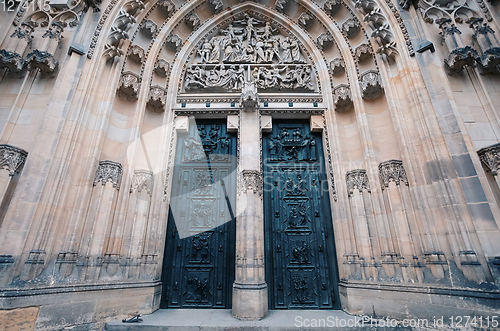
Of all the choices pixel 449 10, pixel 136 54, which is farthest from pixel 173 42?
pixel 449 10

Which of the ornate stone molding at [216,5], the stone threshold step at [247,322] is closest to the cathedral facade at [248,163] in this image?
the stone threshold step at [247,322]

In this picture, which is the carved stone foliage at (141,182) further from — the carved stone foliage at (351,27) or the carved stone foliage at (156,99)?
the carved stone foliage at (351,27)

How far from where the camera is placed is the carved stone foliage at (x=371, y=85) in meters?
5.52

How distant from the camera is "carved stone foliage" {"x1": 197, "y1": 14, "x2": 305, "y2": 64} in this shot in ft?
23.7

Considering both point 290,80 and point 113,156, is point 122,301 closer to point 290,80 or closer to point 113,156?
point 113,156

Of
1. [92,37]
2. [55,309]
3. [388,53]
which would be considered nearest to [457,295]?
[388,53]

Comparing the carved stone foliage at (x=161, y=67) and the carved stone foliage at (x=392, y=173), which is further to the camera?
the carved stone foliage at (x=161, y=67)

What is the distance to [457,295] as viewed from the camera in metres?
3.48

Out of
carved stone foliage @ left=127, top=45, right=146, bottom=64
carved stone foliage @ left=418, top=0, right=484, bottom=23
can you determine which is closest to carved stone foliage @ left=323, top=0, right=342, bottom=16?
carved stone foliage @ left=418, top=0, right=484, bottom=23

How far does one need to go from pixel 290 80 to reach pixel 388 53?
7.90ft

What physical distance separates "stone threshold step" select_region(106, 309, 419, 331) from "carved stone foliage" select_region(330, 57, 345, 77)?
5669 mm

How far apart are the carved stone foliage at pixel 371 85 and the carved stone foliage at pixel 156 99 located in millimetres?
4902

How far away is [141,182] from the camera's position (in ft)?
17.0

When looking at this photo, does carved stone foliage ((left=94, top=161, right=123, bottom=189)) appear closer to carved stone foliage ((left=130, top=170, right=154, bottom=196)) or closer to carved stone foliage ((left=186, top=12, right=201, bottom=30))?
carved stone foliage ((left=130, top=170, right=154, bottom=196))
